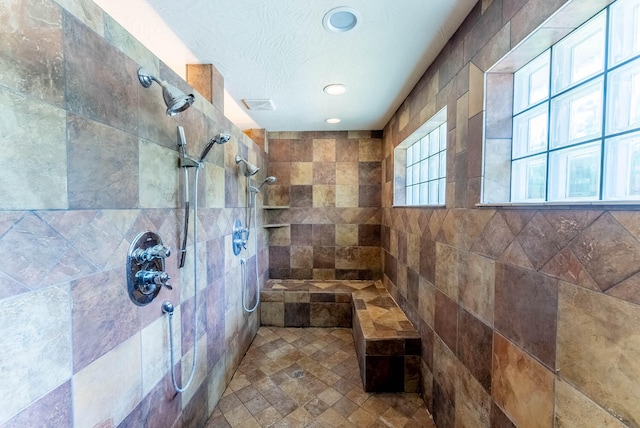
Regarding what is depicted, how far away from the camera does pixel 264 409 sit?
1697mm

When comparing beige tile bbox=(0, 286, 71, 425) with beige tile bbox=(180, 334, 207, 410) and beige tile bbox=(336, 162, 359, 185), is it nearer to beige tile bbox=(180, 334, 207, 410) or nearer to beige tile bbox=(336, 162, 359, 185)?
beige tile bbox=(180, 334, 207, 410)

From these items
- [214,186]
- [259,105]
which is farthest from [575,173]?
[259,105]

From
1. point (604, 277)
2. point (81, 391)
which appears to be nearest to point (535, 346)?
point (604, 277)

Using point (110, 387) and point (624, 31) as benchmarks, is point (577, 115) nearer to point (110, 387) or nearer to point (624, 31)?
point (624, 31)

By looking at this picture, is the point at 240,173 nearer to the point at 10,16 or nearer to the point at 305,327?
the point at 10,16

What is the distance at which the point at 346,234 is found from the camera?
3.29m

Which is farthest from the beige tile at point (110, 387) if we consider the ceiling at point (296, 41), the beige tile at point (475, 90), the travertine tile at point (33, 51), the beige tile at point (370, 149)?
the beige tile at point (370, 149)

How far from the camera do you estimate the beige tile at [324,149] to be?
324 cm

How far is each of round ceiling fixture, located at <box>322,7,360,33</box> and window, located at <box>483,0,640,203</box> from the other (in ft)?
2.53

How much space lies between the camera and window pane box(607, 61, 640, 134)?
0.65m

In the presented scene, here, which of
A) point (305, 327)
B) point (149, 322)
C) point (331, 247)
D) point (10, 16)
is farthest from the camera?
point (331, 247)

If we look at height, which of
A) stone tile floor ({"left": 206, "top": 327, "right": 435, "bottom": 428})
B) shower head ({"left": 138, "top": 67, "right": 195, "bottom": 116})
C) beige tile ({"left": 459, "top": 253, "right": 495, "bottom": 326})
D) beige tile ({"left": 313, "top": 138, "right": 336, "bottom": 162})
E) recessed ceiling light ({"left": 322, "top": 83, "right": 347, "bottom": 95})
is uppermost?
recessed ceiling light ({"left": 322, "top": 83, "right": 347, "bottom": 95})

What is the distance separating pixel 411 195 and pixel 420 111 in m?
0.88

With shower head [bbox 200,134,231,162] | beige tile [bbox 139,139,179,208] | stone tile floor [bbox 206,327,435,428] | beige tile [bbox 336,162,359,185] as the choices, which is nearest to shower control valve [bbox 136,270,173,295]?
beige tile [bbox 139,139,179,208]
